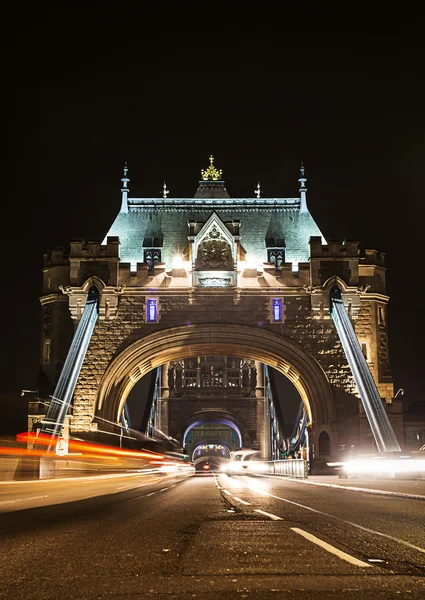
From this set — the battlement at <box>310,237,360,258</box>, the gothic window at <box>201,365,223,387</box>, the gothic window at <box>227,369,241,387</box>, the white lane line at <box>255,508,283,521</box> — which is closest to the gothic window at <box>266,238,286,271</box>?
the battlement at <box>310,237,360,258</box>

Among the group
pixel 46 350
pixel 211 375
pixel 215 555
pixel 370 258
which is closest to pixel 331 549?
pixel 215 555

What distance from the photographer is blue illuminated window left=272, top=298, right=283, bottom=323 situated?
116 ft

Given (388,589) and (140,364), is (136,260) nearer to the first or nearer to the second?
(140,364)

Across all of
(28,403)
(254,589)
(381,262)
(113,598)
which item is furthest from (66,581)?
(381,262)

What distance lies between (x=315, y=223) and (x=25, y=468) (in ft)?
81.0

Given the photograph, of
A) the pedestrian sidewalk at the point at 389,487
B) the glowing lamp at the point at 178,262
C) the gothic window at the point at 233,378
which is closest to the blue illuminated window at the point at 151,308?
the glowing lamp at the point at 178,262

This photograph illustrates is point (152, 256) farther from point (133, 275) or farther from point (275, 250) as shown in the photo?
point (275, 250)

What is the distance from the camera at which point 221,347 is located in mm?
37562

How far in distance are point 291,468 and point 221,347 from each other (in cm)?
958

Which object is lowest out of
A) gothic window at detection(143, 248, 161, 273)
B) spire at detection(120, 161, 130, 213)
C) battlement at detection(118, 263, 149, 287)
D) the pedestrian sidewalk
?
the pedestrian sidewalk

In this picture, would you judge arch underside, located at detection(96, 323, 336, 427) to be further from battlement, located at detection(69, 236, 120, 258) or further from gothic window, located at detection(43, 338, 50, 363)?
battlement, located at detection(69, 236, 120, 258)

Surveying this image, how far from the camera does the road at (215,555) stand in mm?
4090

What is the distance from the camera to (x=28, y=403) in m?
33.9

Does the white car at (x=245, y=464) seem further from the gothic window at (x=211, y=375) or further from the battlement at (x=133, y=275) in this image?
the battlement at (x=133, y=275)
